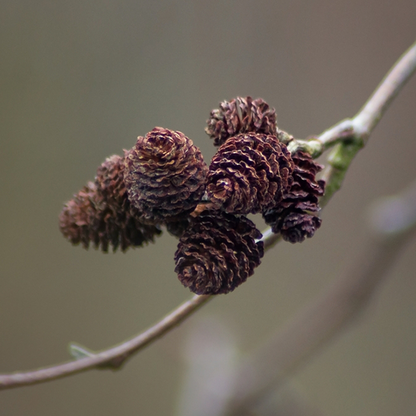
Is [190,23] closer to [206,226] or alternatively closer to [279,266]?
[279,266]

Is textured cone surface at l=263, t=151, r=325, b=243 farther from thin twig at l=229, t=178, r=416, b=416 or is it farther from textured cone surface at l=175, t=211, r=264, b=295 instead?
thin twig at l=229, t=178, r=416, b=416

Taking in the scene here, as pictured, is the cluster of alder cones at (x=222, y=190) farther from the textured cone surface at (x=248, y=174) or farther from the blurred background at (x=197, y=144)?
the blurred background at (x=197, y=144)

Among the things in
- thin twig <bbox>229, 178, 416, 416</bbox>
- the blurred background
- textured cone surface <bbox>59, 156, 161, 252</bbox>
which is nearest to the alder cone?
textured cone surface <bbox>59, 156, 161, 252</bbox>

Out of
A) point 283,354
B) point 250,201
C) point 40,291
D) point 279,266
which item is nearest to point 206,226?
point 250,201

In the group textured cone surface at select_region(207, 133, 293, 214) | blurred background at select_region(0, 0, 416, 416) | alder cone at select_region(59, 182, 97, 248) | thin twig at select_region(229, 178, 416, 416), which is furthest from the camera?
blurred background at select_region(0, 0, 416, 416)

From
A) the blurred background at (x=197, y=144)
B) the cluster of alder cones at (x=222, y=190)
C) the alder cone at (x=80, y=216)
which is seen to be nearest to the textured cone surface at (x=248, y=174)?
the cluster of alder cones at (x=222, y=190)

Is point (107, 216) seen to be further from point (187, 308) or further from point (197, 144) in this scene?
point (197, 144)
